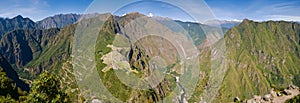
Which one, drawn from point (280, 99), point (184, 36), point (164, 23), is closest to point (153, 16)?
point (164, 23)

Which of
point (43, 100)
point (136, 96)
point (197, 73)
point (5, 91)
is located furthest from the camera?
point (136, 96)

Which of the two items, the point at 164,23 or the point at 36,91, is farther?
the point at 36,91

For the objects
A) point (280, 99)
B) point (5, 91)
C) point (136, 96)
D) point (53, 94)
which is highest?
point (53, 94)

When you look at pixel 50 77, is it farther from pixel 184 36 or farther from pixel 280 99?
pixel 280 99

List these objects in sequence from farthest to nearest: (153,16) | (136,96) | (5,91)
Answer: (136,96)
(5,91)
(153,16)

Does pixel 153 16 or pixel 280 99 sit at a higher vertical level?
pixel 153 16

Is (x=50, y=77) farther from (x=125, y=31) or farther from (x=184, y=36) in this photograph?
(x=184, y=36)

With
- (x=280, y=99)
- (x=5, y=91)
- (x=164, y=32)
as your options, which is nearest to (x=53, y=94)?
(x=164, y=32)
